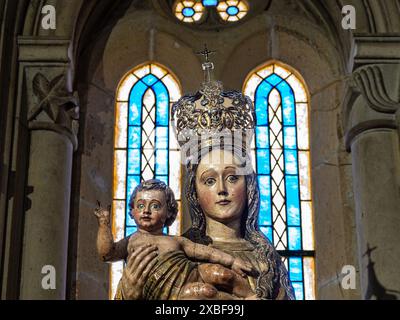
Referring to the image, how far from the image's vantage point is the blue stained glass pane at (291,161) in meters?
10.8

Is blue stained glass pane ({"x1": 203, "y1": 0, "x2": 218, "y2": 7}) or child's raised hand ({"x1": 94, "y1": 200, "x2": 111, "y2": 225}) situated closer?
child's raised hand ({"x1": 94, "y1": 200, "x2": 111, "y2": 225})

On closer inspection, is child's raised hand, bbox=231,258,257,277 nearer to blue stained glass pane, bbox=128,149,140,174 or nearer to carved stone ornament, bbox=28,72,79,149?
carved stone ornament, bbox=28,72,79,149

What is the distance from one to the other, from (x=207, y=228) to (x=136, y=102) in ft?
14.5

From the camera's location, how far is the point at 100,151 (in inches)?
427

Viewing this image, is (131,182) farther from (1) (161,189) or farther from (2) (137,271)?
(2) (137,271)

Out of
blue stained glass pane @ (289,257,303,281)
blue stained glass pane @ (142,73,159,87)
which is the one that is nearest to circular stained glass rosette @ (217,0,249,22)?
blue stained glass pane @ (142,73,159,87)

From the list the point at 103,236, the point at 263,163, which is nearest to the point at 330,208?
the point at 263,163

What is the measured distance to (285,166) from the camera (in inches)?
426

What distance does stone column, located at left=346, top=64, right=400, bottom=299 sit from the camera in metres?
9.47

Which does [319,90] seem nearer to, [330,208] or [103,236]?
[330,208]

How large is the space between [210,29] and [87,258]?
2517mm
